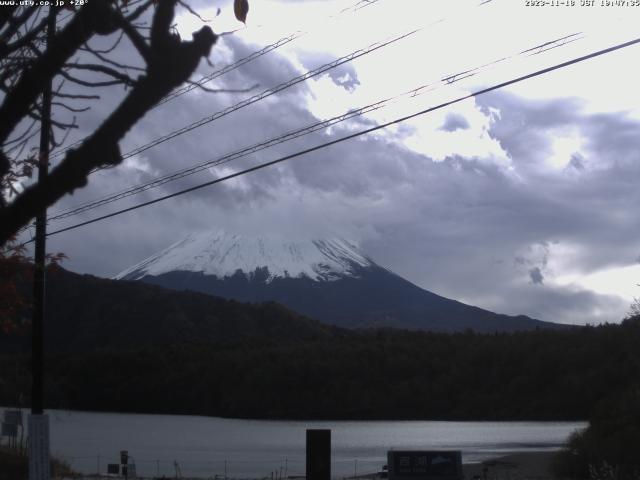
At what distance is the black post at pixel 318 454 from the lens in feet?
44.5

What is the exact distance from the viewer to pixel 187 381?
103 metres

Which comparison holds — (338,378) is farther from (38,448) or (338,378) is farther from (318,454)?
(318,454)

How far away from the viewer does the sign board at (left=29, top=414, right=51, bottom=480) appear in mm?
15375

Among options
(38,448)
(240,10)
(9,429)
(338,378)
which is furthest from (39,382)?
Answer: (338,378)

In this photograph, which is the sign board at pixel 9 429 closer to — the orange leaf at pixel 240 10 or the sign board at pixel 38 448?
the sign board at pixel 38 448

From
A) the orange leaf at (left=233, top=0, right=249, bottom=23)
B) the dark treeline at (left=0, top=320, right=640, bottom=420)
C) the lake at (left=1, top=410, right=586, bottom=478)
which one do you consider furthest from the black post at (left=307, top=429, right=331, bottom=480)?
the dark treeline at (left=0, top=320, right=640, bottom=420)

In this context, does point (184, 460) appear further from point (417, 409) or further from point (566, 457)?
point (417, 409)

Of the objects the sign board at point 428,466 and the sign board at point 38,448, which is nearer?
the sign board at point 38,448

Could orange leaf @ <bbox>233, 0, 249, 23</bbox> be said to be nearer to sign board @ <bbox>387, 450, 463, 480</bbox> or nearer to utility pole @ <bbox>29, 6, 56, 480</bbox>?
utility pole @ <bbox>29, 6, 56, 480</bbox>

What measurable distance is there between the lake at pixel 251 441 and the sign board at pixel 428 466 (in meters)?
24.5

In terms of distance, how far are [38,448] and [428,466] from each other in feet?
20.4

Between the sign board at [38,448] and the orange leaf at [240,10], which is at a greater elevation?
the orange leaf at [240,10]

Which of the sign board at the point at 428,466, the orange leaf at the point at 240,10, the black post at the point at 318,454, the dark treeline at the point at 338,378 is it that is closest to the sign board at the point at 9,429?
the sign board at the point at 428,466

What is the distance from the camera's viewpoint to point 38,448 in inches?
607
